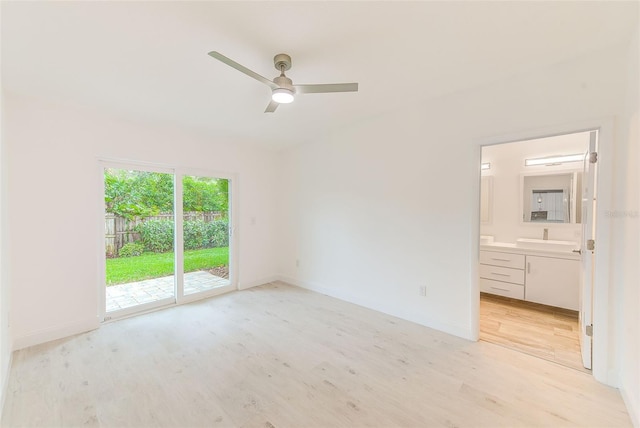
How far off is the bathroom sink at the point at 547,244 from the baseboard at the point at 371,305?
178 centimetres

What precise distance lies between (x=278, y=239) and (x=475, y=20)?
13.6 feet

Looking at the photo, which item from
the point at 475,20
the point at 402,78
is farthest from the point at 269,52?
the point at 475,20

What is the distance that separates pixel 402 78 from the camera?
8.30 feet

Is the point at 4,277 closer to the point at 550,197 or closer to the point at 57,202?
the point at 57,202

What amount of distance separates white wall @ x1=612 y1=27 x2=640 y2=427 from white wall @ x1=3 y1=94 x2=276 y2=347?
15.1 feet

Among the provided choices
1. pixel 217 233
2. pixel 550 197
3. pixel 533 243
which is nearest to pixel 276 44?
pixel 217 233

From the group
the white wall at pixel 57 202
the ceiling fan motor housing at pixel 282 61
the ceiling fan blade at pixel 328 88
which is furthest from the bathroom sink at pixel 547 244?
the white wall at pixel 57 202

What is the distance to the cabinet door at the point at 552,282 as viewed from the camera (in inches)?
129

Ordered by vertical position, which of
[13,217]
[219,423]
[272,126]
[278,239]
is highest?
[272,126]

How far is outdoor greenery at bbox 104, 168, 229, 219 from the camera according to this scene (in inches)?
128

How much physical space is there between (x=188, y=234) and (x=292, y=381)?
8.84ft

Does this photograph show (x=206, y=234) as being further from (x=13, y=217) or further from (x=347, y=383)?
(x=347, y=383)

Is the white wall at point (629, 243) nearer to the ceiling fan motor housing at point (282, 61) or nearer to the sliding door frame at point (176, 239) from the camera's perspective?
the ceiling fan motor housing at point (282, 61)

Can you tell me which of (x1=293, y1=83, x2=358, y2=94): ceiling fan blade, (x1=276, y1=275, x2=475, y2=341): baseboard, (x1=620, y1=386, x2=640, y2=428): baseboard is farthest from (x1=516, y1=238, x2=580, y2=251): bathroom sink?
(x1=293, y1=83, x2=358, y2=94): ceiling fan blade
